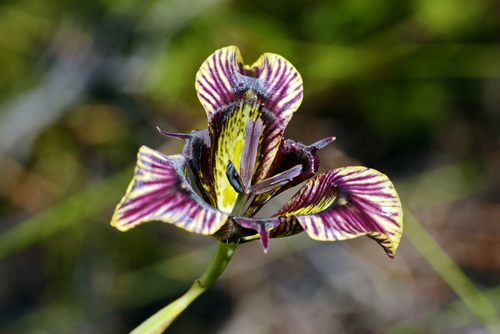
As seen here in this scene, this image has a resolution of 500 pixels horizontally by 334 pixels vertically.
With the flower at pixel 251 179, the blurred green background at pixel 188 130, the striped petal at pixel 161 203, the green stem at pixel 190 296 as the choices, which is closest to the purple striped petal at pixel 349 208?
the flower at pixel 251 179

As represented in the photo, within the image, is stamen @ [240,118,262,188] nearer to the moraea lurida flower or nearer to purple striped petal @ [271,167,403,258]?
the moraea lurida flower

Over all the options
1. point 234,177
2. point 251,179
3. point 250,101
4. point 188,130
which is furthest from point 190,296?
point 188,130

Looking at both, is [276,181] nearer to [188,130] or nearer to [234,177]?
[234,177]

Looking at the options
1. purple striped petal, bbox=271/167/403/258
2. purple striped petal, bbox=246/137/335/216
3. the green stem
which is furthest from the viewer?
purple striped petal, bbox=246/137/335/216

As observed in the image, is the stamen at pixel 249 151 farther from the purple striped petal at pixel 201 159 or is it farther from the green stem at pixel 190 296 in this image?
the green stem at pixel 190 296

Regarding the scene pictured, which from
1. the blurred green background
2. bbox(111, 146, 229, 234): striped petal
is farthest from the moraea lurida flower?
the blurred green background

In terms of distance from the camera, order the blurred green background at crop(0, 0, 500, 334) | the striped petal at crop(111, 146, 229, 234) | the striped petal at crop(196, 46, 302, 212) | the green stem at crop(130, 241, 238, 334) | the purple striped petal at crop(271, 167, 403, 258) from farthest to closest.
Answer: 1. the blurred green background at crop(0, 0, 500, 334)
2. the striped petal at crop(196, 46, 302, 212)
3. the green stem at crop(130, 241, 238, 334)
4. the purple striped petal at crop(271, 167, 403, 258)
5. the striped petal at crop(111, 146, 229, 234)

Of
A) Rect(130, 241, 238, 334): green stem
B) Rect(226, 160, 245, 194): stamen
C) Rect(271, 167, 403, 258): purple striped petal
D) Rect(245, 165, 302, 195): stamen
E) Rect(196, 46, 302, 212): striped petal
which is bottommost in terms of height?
Rect(130, 241, 238, 334): green stem
